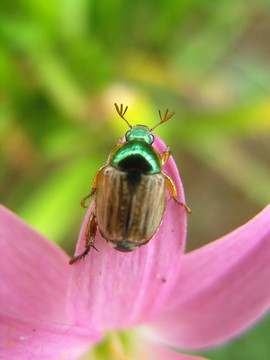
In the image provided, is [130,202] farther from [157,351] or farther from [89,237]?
[157,351]

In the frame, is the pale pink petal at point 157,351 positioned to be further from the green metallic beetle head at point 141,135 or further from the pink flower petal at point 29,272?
the green metallic beetle head at point 141,135

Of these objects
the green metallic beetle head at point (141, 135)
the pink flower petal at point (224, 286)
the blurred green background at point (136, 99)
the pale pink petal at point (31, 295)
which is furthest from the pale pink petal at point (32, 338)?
the blurred green background at point (136, 99)

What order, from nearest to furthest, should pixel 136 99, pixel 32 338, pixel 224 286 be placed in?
pixel 32 338 < pixel 224 286 < pixel 136 99

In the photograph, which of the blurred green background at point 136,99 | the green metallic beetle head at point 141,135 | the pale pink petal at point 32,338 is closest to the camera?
the pale pink petal at point 32,338

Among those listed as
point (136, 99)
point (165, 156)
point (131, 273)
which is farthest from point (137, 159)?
point (136, 99)

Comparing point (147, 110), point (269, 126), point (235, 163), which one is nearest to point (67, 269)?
point (147, 110)

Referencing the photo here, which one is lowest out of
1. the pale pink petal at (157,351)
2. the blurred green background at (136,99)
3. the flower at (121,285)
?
the pale pink petal at (157,351)
